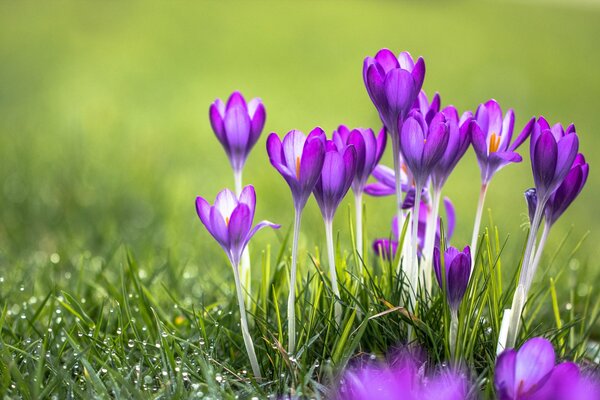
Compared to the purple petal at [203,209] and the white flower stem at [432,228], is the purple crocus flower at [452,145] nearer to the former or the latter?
A: the white flower stem at [432,228]

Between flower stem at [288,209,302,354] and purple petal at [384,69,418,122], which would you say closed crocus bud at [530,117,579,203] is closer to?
purple petal at [384,69,418,122]

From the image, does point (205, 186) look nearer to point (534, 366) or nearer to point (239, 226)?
point (239, 226)

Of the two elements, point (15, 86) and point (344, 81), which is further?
point (344, 81)

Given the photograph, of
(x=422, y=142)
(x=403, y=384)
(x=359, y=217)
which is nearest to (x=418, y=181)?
(x=422, y=142)

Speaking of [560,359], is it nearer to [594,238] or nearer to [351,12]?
[594,238]

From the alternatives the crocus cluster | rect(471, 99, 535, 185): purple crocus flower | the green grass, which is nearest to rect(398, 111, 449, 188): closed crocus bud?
the crocus cluster

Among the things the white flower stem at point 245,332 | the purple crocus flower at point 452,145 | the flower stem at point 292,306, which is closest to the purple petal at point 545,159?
the purple crocus flower at point 452,145

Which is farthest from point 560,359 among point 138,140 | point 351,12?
point 351,12
